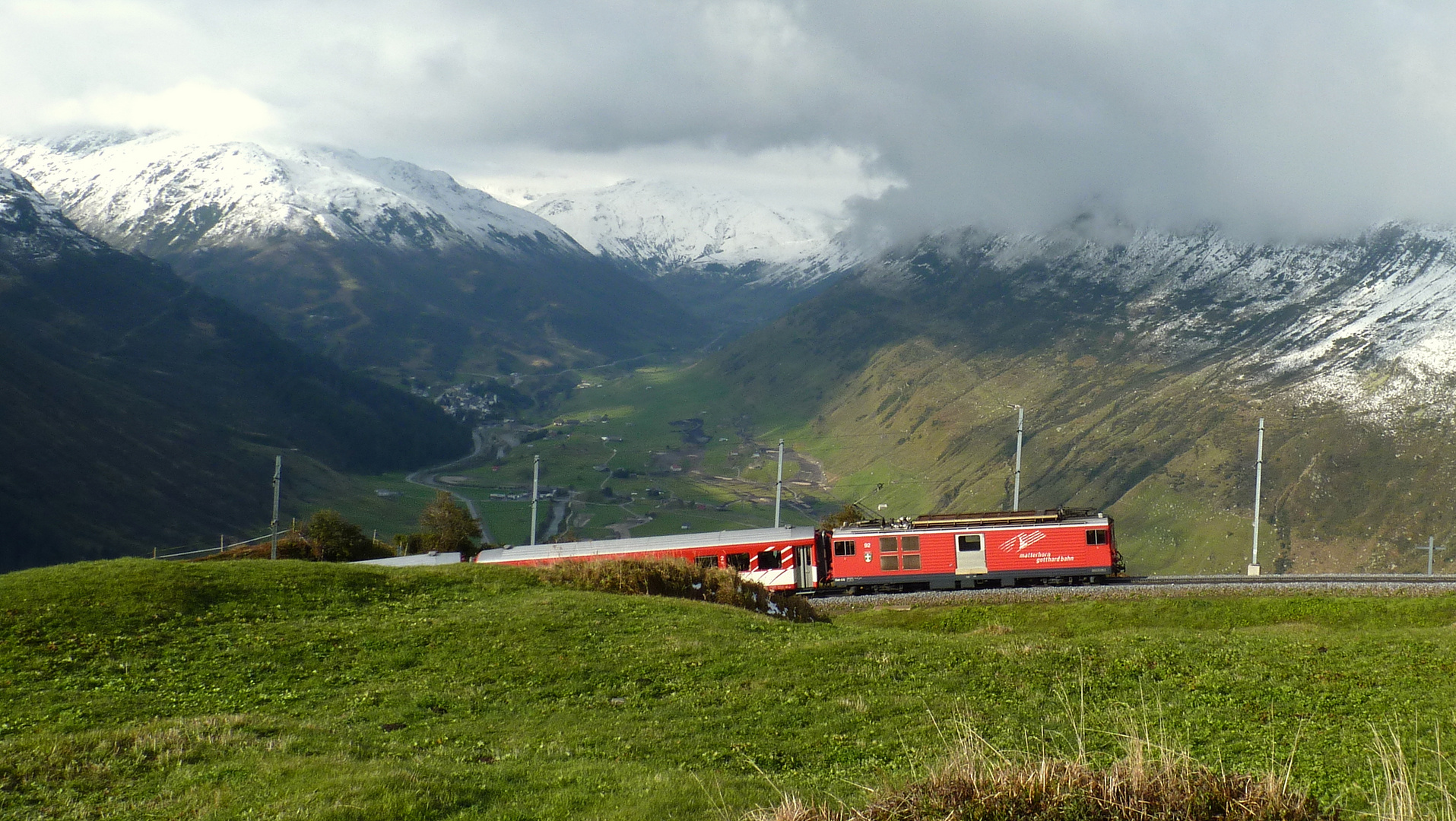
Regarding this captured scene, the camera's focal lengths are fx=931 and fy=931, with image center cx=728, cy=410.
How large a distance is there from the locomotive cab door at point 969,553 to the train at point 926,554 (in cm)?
→ 4

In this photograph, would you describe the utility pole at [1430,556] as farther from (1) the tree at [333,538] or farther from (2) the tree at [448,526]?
(1) the tree at [333,538]

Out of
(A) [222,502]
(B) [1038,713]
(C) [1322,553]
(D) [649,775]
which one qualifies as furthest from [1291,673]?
(A) [222,502]

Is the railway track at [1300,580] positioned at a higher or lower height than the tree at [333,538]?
lower

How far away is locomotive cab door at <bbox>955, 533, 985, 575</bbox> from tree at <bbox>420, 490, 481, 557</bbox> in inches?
1397

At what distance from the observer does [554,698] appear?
20.3 m

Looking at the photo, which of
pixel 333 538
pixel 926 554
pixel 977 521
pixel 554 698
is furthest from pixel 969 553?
pixel 333 538

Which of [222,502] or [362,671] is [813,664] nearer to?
[362,671]

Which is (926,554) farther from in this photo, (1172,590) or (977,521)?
(1172,590)

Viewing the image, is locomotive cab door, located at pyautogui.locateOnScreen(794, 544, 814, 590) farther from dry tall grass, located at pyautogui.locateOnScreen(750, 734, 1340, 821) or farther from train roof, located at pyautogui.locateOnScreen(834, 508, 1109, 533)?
dry tall grass, located at pyautogui.locateOnScreen(750, 734, 1340, 821)

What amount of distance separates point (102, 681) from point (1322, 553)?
214m

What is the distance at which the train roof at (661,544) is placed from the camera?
52.3m

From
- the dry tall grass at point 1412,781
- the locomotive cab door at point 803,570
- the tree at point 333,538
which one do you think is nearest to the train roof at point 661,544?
the locomotive cab door at point 803,570

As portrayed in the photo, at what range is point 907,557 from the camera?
50125 millimetres

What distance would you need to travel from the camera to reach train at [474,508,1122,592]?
163 ft
